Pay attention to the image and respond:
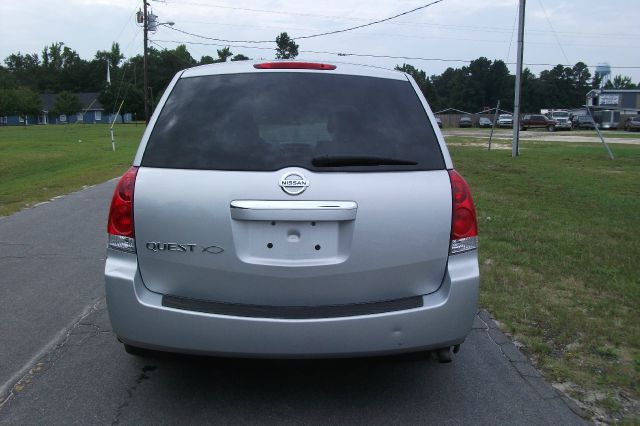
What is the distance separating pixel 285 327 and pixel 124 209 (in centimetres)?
107

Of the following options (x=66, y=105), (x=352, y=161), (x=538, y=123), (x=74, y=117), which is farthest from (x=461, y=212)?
(x=74, y=117)

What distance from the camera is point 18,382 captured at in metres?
3.89

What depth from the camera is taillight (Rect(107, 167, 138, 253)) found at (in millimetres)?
3312

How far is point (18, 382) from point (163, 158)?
177 cm

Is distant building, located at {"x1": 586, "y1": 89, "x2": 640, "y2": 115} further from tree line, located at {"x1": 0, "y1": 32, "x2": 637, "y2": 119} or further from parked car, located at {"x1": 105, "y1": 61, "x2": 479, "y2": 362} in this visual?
parked car, located at {"x1": 105, "y1": 61, "x2": 479, "y2": 362}

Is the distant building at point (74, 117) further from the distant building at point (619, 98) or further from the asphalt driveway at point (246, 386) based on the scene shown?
the asphalt driveway at point (246, 386)

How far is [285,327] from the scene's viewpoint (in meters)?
3.13

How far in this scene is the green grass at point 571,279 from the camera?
416cm

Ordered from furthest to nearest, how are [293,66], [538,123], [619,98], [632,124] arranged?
[619,98], [538,123], [632,124], [293,66]

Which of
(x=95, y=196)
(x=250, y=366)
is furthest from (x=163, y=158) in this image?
(x=95, y=196)

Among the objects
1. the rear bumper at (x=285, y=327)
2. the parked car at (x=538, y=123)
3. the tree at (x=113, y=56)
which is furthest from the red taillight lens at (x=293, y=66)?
the tree at (x=113, y=56)

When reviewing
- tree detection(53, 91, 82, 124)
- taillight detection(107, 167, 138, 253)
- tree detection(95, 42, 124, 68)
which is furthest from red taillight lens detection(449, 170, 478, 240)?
tree detection(95, 42, 124, 68)

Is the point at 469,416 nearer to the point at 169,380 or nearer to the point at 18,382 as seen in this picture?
the point at 169,380

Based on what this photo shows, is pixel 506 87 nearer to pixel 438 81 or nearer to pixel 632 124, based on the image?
pixel 438 81
